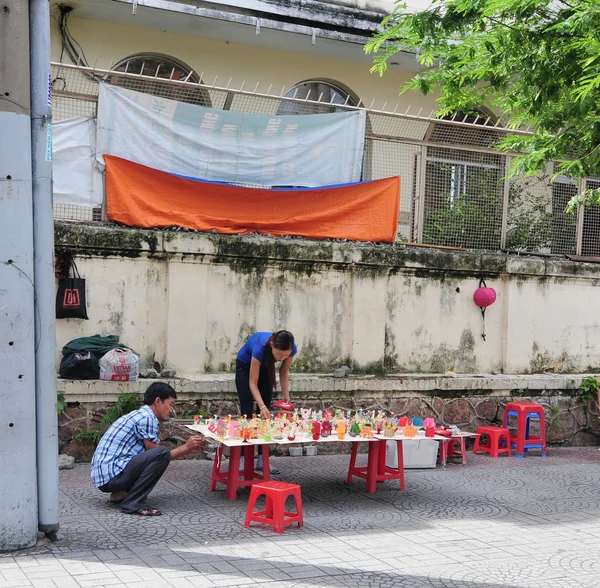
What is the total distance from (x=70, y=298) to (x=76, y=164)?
164cm

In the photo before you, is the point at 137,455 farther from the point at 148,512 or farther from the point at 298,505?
the point at 298,505

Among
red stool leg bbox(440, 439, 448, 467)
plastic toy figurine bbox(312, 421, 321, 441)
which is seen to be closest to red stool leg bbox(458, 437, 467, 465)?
red stool leg bbox(440, 439, 448, 467)

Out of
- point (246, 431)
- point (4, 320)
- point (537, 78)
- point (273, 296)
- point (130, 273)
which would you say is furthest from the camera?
point (273, 296)

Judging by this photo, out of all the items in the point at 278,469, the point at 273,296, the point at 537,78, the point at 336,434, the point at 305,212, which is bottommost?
the point at 278,469

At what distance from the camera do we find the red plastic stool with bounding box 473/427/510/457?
1063 cm

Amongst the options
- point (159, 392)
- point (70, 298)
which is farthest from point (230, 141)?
point (159, 392)

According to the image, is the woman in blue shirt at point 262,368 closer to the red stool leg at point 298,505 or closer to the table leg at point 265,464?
the table leg at point 265,464

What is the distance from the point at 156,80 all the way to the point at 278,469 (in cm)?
491

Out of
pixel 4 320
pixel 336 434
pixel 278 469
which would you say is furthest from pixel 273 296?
pixel 4 320

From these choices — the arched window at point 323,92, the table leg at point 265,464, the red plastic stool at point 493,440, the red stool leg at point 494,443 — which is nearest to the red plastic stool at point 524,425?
the red plastic stool at point 493,440

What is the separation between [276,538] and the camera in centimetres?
664

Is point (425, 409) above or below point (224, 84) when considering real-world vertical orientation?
below

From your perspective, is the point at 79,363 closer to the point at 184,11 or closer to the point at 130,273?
the point at 130,273

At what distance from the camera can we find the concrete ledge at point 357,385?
9.25 metres
